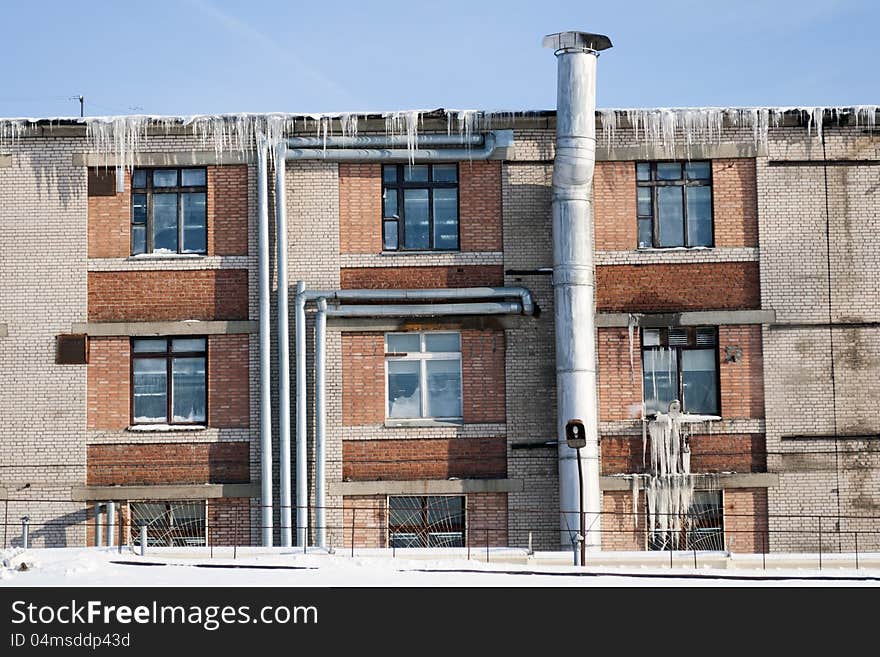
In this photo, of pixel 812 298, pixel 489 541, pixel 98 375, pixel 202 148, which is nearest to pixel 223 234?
pixel 202 148

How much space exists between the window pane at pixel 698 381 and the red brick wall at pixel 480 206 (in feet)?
12.3

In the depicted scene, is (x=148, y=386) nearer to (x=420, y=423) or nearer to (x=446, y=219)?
(x=420, y=423)

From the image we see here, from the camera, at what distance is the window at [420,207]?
24.5 m

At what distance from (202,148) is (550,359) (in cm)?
691

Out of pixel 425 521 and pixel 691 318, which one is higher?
pixel 691 318

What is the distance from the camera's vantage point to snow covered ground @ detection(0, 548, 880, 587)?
17.8m

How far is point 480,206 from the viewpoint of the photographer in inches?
962

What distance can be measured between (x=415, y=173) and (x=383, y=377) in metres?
3.56

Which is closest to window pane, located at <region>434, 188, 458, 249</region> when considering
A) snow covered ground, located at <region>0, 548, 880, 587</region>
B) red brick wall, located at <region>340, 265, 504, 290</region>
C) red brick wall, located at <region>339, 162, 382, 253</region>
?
red brick wall, located at <region>340, 265, 504, 290</region>

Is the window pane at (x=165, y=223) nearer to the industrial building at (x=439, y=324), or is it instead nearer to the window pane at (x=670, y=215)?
the industrial building at (x=439, y=324)

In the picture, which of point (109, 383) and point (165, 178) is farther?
point (165, 178)

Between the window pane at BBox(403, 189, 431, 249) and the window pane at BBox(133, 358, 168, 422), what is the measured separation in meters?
4.69

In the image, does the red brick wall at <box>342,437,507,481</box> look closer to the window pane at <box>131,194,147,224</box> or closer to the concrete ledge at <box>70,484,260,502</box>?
the concrete ledge at <box>70,484,260,502</box>

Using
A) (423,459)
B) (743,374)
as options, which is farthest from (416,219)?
(743,374)
